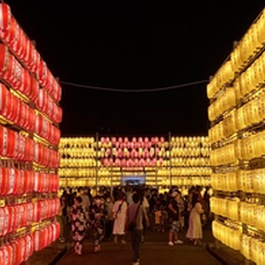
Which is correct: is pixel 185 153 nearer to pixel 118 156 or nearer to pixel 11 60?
pixel 118 156

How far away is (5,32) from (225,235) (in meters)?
8.77

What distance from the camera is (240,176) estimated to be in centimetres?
1348

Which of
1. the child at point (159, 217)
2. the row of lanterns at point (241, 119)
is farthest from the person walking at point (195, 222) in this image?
the child at point (159, 217)

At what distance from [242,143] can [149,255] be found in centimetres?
538

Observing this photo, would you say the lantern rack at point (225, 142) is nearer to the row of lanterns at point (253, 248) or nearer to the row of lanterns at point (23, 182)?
the row of lanterns at point (253, 248)

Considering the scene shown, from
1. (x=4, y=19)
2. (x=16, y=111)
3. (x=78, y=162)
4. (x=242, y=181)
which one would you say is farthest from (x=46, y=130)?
(x=78, y=162)

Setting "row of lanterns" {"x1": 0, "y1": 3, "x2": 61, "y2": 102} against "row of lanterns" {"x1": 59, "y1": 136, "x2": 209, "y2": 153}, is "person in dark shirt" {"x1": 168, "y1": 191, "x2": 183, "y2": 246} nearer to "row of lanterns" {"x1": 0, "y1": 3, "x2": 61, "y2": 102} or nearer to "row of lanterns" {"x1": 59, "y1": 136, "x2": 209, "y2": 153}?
"row of lanterns" {"x1": 0, "y1": 3, "x2": 61, "y2": 102}

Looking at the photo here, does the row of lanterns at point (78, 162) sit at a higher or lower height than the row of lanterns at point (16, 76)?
higher

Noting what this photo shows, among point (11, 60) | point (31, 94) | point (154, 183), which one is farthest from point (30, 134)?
point (154, 183)

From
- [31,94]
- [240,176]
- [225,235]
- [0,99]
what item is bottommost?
[225,235]

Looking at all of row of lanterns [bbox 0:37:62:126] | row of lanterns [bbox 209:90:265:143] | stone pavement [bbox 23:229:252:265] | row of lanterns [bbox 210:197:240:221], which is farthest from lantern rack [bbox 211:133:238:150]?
row of lanterns [bbox 0:37:62:126]

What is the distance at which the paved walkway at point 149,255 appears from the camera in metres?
15.1

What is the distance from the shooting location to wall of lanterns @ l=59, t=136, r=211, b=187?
38188 millimetres

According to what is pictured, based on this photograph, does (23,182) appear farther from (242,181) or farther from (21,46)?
(242,181)
